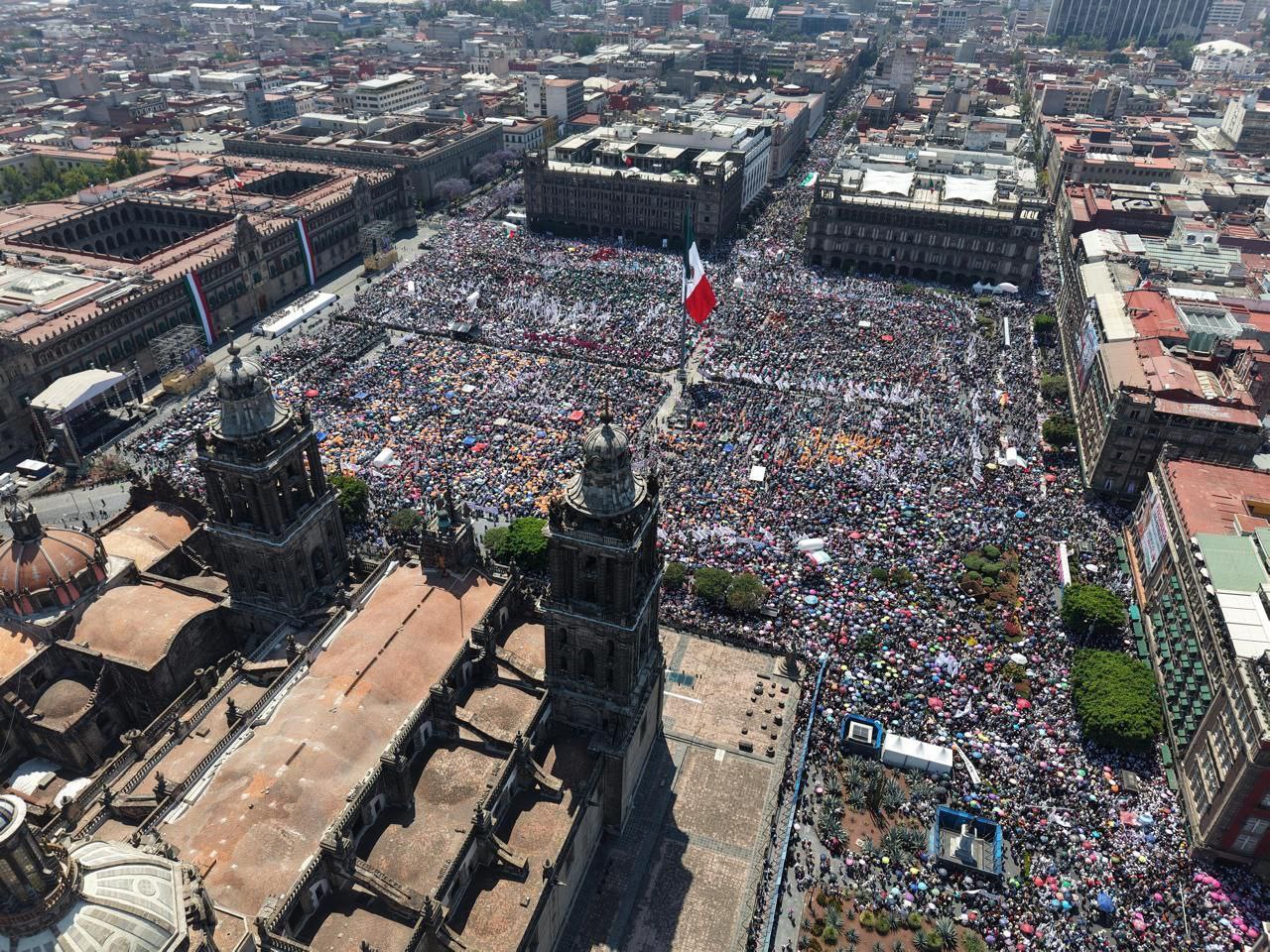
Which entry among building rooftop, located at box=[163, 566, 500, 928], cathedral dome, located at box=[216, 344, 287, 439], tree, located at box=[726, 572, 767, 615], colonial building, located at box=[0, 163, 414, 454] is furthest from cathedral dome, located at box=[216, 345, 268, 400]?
colonial building, located at box=[0, 163, 414, 454]

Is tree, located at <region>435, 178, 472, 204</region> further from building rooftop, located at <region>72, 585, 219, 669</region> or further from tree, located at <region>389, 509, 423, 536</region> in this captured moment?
building rooftop, located at <region>72, 585, 219, 669</region>

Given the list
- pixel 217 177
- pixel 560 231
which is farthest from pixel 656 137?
pixel 217 177

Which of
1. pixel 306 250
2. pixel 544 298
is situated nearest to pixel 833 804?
pixel 544 298

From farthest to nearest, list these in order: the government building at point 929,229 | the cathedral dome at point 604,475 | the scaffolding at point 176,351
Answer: the government building at point 929,229
the scaffolding at point 176,351
the cathedral dome at point 604,475

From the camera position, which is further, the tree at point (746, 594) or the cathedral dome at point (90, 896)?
the tree at point (746, 594)

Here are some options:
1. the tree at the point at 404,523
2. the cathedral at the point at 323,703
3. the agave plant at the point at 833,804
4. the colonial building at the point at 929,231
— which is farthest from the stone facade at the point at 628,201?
the agave plant at the point at 833,804

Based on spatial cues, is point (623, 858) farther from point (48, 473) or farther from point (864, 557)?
point (48, 473)

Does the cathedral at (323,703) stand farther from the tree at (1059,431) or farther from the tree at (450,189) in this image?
the tree at (450,189)
